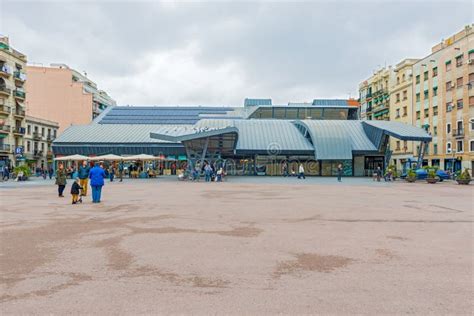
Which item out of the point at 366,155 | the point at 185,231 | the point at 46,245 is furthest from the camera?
the point at 366,155

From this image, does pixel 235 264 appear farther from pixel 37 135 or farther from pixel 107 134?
pixel 37 135

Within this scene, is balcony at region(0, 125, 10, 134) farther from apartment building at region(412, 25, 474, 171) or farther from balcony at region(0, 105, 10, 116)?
apartment building at region(412, 25, 474, 171)

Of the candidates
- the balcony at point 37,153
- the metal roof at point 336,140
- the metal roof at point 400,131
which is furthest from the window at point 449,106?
the balcony at point 37,153

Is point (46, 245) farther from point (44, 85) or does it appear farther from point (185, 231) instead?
point (44, 85)

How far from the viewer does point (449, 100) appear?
1961 inches

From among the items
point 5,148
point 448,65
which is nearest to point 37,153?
point 5,148

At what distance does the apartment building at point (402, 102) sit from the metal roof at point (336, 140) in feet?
48.8

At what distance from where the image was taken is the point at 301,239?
797cm

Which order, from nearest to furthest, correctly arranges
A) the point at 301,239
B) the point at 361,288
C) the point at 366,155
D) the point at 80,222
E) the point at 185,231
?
the point at 361,288
the point at 301,239
the point at 185,231
the point at 80,222
the point at 366,155

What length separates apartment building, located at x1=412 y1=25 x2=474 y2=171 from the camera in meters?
46.1

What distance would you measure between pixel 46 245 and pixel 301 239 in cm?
517

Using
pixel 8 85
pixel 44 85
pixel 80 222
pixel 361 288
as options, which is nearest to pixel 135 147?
pixel 8 85

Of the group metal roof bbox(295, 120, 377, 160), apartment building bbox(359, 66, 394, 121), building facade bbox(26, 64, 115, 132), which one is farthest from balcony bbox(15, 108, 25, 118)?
apartment building bbox(359, 66, 394, 121)

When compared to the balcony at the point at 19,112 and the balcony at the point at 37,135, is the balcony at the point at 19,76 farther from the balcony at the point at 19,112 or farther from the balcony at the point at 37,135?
the balcony at the point at 37,135
